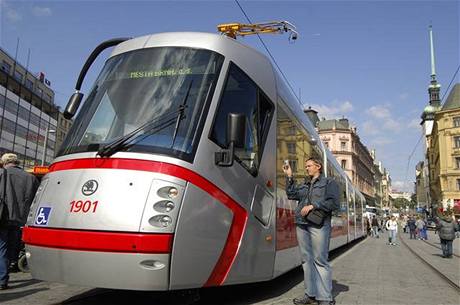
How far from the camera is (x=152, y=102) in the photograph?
507cm

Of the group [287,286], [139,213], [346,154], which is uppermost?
[346,154]

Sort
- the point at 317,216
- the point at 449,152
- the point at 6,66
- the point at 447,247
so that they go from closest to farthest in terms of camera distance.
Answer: the point at 317,216, the point at 447,247, the point at 6,66, the point at 449,152

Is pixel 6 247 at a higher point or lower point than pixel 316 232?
lower

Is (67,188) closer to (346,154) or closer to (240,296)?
(240,296)

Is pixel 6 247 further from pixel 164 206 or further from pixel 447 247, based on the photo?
pixel 447 247

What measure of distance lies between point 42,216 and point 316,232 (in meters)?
3.23

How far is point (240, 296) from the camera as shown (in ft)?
20.3

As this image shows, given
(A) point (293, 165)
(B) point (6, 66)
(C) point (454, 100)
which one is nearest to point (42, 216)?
(A) point (293, 165)

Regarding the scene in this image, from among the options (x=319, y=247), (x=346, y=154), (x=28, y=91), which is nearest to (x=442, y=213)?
(x=319, y=247)

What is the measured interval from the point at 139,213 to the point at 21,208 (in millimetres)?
3284

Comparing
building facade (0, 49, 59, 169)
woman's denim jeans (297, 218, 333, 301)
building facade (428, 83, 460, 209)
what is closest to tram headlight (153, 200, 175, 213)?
woman's denim jeans (297, 218, 333, 301)

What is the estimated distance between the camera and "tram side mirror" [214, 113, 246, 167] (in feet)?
16.3

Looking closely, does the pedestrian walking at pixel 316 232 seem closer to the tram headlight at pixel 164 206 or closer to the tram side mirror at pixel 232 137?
the tram side mirror at pixel 232 137

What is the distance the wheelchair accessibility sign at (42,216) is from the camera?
465cm
